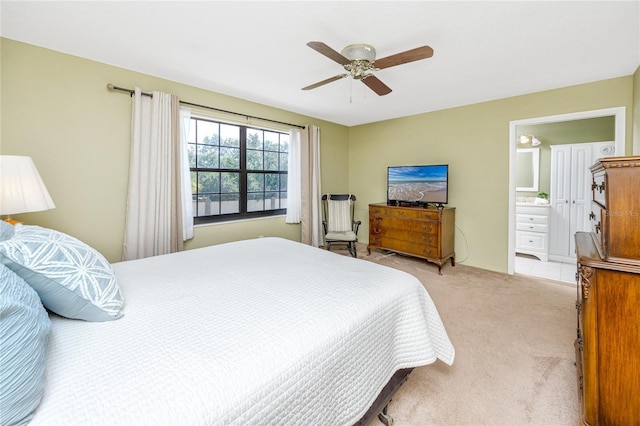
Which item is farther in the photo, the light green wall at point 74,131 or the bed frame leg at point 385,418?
the light green wall at point 74,131

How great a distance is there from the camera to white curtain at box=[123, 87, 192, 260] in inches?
110

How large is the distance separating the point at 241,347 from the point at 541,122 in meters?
4.31

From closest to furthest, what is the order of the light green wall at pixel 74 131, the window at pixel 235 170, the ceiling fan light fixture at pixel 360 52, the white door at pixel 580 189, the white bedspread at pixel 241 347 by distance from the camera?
1. the white bedspread at pixel 241 347
2. the ceiling fan light fixture at pixel 360 52
3. the light green wall at pixel 74 131
4. the window at pixel 235 170
5. the white door at pixel 580 189

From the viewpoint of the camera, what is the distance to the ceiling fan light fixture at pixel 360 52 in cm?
213

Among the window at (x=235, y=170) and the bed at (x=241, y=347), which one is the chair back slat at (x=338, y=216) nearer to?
the window at (x=235, y=170)

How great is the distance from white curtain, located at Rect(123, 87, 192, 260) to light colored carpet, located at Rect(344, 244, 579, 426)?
2694 millimetres

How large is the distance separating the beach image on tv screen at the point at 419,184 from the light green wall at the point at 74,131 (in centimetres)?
330

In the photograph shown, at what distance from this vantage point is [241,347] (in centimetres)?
93

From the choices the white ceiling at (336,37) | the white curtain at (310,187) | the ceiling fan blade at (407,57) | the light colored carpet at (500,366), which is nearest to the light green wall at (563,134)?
Result: the white ceiling at (336,37)

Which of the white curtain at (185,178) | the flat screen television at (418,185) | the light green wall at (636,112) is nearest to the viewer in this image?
the light green wall at (636,112)

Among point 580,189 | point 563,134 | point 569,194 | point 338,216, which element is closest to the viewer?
point 580,189

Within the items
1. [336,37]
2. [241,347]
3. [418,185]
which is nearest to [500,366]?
[241,347]

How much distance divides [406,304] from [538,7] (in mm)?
2123

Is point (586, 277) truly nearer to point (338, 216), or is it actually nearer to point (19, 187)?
point (19, 187)
